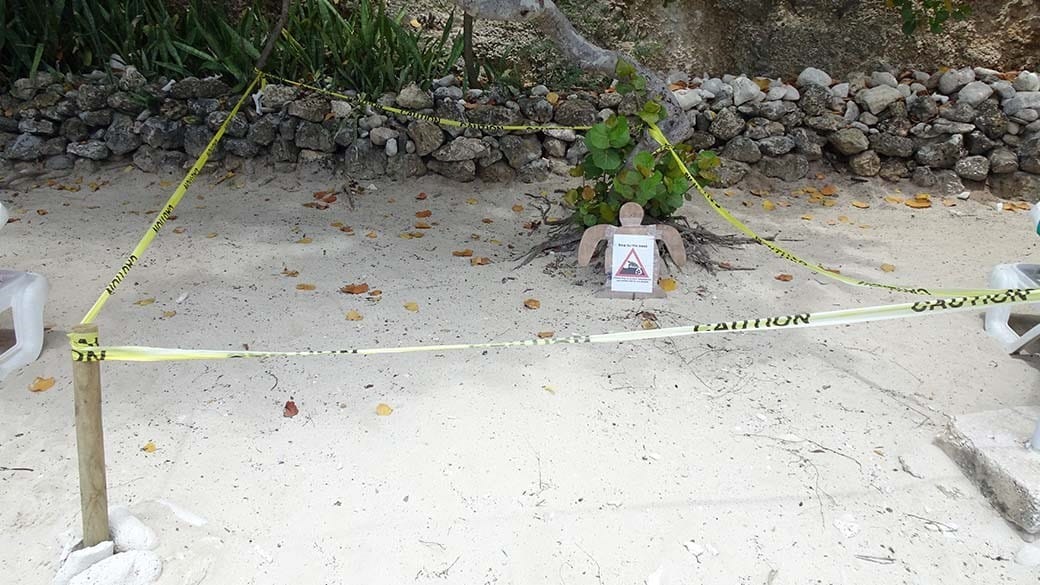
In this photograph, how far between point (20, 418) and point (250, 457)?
0.77 metres

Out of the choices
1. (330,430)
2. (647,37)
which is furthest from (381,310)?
(647,37)

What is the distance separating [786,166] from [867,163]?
1.67 ft

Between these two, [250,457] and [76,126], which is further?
[76,126]

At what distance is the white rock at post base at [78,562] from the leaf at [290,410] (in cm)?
65

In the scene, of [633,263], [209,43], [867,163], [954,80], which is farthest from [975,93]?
[209,43]

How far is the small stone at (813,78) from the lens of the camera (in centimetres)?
458

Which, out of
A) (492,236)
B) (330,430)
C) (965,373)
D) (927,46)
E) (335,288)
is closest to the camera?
(330,430)

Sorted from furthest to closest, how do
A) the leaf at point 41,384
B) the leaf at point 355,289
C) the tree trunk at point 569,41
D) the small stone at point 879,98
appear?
1. the small stone at point 879,98
2. the leaf at point 355,289
3. the tree trunk at point 569,41
4. the leaf at point 41,384

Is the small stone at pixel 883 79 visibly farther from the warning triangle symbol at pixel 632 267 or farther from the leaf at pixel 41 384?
the leaf at pixel 41 384

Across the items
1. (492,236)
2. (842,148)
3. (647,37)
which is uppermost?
(647,37)

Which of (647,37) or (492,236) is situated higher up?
(647,37)

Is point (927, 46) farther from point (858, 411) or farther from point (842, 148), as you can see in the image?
point (858, 411)

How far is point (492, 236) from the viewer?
375 centimetres

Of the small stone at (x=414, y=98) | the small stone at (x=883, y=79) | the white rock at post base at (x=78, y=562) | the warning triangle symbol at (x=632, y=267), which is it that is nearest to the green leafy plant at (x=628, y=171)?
the warning triangle symbol at (x=632, y=267)
